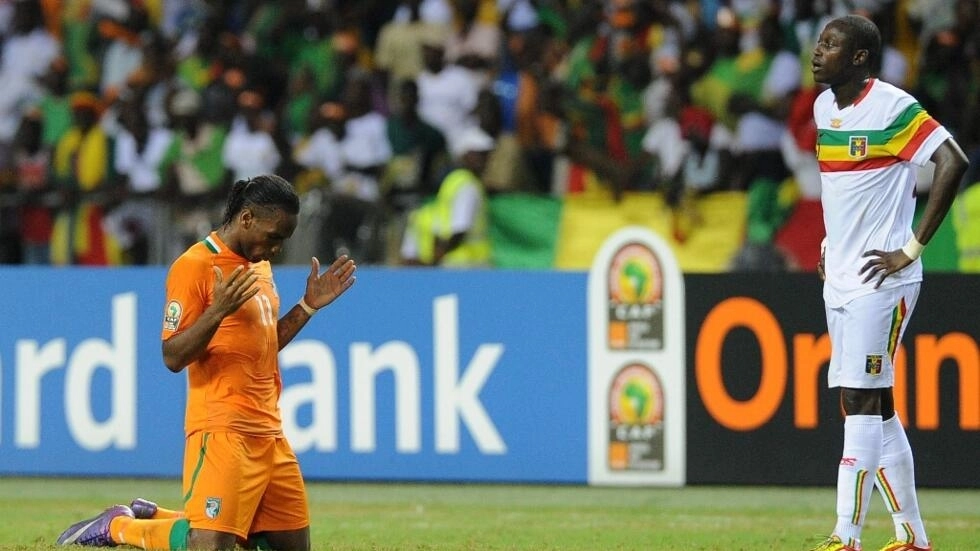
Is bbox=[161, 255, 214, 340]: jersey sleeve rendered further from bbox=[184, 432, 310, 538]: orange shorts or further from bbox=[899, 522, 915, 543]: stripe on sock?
bbox=[899, 522, 915, 543]: stripe on sock

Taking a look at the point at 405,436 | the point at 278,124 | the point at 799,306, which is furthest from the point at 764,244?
the point at 278,124

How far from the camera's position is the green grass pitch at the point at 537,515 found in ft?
27.2

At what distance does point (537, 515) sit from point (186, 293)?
3400mm

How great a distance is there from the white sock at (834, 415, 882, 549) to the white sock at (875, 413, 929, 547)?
0.18 meters

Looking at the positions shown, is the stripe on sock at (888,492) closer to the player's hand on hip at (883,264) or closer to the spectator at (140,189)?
the player's hand on hip at (883,264)

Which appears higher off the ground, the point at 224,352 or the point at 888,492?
the point at 224,352

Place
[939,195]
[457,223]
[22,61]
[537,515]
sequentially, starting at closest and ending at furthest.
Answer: [939,195] < [537,515] < [457,223] < [22,61]

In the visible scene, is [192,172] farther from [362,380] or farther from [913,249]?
[913,249]

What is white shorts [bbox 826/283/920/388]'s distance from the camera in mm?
6848

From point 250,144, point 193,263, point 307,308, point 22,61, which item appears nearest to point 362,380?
point 307,308

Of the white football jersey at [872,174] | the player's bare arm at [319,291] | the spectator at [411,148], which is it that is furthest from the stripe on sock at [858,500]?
the spectator at [411,148]

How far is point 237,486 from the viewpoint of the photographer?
22.4 ft

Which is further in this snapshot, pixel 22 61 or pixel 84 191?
pixel 22 61

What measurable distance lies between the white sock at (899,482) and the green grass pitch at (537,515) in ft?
3.19
